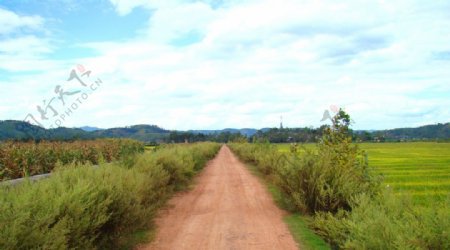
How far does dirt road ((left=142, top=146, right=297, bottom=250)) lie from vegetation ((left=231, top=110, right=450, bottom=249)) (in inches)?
38.6

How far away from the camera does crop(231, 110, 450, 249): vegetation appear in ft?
17.0

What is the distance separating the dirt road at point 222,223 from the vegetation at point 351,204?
38.6 inches

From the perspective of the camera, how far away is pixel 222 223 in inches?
421

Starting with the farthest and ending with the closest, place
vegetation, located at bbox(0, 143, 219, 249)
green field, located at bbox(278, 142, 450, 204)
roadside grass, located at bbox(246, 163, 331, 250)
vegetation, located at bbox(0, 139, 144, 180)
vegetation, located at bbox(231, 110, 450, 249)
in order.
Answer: vegetation, located at bbox(0, 139, 144, 180), green field, located at bbox(278, 142, 450, 204), roadside grass, located at bbox(246, 163, 331, 250), vegetation, located at bbox(231, 110, 450, 249), vegetation, located at bbox(0, 143, 219, 249)

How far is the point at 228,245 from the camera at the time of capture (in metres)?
8.45

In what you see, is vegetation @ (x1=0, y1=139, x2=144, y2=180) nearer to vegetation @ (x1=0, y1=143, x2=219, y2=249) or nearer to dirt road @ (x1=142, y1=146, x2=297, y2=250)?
dirt road @ (x1=142, y1=146, x2=297, y2=250)

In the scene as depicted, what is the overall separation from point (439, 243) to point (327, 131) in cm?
916

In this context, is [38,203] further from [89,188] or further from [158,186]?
[158,186]

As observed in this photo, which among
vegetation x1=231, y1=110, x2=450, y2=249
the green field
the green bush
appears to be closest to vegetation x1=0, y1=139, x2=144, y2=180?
vegetation x1=231, y1=110, x2=450, y2=249

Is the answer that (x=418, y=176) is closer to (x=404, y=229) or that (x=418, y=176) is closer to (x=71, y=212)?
(x=404, y=229)

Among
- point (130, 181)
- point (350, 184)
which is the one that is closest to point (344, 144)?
point (350, 184)

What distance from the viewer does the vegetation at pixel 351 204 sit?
5.17m

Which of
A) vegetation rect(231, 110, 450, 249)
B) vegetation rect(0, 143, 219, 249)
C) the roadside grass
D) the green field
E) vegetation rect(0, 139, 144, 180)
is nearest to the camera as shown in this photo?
vegetation rect(0, 143, 219, 249)

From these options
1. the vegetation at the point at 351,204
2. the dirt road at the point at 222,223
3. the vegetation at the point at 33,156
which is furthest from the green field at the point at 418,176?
the vegetation at the point at 33,156
